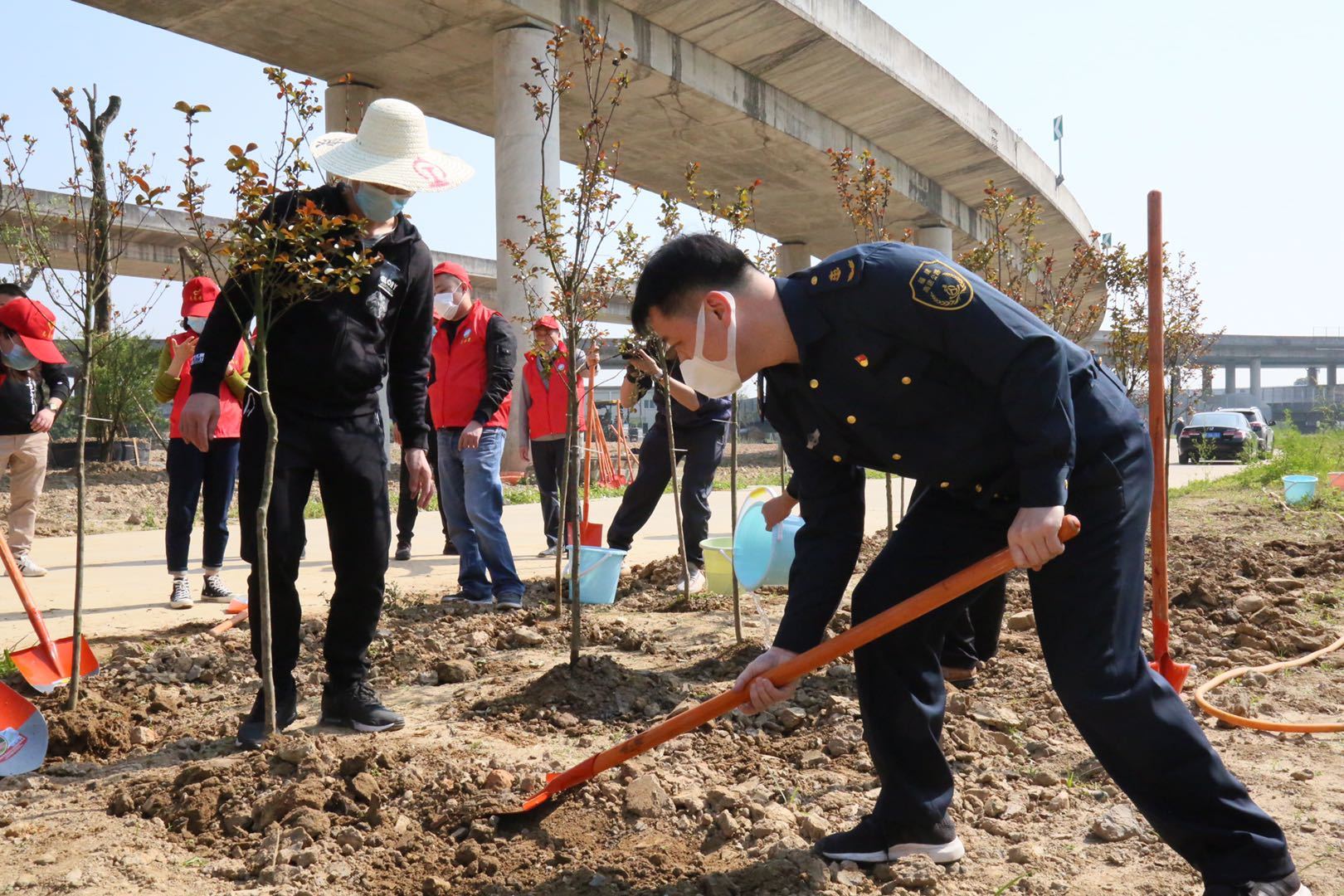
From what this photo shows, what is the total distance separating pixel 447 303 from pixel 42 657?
2637 mm

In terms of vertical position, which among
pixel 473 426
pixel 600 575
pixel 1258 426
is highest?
pixel 1258 426

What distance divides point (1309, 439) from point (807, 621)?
51.0ft

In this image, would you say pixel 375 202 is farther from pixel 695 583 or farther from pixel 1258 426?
pixel 1258 426

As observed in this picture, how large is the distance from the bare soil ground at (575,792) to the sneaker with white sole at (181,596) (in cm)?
98

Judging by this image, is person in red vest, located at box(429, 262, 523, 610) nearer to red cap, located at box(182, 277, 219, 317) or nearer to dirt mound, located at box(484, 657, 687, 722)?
red cap, located at box(182, 277, 219, 317)

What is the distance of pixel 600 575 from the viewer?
216 inches

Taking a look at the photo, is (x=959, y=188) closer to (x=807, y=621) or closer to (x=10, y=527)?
(x=10, y=527)

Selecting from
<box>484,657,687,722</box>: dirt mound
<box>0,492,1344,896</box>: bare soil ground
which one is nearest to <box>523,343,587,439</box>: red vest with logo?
<box>0,492,1344,896</box>: bare soil ground

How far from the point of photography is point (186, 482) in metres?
5.62

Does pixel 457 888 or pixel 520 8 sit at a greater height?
pixel 520 8

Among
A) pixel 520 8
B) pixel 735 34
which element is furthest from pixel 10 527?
pixel 735 34

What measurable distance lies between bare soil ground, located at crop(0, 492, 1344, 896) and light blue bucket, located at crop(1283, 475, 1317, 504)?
6041 millimetres

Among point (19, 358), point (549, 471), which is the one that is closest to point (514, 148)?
point (549, 471)

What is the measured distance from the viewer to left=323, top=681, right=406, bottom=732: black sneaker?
11.6ft
